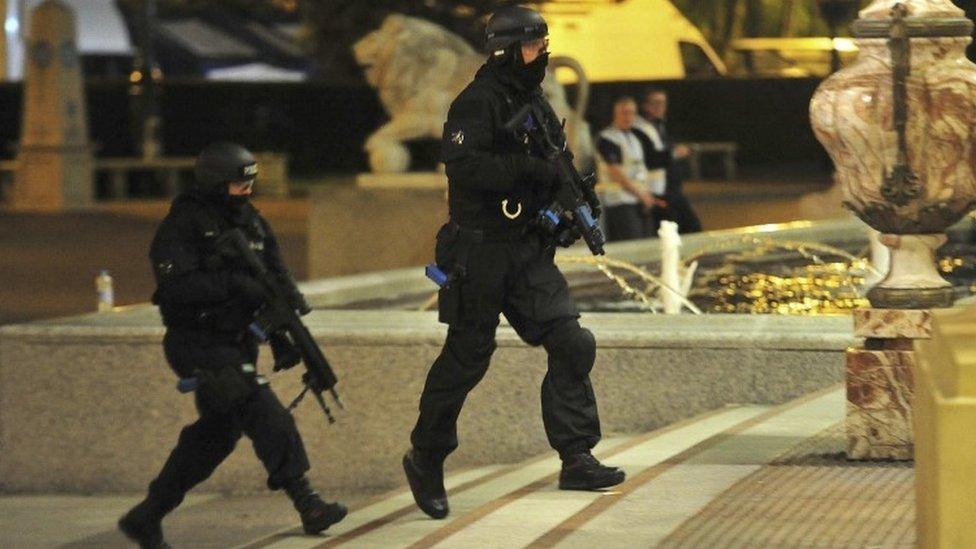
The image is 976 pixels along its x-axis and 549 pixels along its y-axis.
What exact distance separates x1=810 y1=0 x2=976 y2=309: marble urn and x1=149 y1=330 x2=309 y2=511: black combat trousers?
7.29 ft

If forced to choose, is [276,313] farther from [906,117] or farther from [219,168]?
[906,117]

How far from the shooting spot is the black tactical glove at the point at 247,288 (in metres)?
8.10

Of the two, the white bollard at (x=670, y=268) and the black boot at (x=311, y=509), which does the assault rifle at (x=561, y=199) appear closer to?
the black boot at (x=311, y=509)

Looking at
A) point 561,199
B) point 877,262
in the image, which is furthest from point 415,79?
point 561,199

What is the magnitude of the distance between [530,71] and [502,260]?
0.65 meters

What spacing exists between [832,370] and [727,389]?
46 cm

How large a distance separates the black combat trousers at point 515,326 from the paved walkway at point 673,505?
0.29m

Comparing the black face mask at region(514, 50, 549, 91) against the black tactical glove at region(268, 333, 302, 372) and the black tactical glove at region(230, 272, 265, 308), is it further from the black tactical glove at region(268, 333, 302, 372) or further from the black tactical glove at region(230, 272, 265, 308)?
the black tactical glove at region(268, 333, 302, 372)

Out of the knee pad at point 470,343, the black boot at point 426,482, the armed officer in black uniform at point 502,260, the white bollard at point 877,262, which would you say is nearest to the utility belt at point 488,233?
the armed officer in black uniform at point 502,260

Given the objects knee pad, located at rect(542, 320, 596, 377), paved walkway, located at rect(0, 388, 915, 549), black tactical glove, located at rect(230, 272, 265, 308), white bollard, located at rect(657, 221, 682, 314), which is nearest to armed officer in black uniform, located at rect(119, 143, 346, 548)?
black tactical glove, located at rect(230, 272, 265, 308)

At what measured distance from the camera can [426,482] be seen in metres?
7.85

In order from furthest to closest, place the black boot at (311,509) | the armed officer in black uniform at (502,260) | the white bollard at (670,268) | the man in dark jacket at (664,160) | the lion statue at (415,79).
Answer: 1. the lion statue at (415,79)
2. the man in dark jacket at (664,160)
3. the white bollard at (670,268)
4. the black boot at (311,509)
5. the armed officer in black uniform at (502,260)

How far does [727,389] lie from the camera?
9.74m

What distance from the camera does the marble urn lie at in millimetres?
7500
